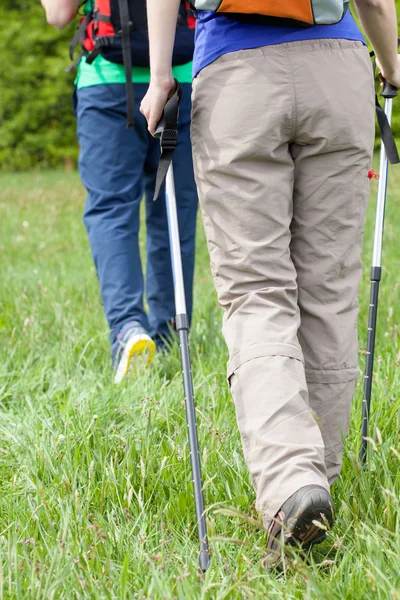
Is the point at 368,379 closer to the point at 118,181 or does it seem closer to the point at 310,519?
the point at 310,519

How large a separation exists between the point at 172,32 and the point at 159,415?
4.07ft

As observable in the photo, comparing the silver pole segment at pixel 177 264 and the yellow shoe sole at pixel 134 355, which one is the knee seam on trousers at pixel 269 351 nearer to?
the silver pole segment at pixel 177 264

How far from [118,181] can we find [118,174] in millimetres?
33

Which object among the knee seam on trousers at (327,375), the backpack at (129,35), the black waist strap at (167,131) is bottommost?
the knee seam on trousers at (327,375)

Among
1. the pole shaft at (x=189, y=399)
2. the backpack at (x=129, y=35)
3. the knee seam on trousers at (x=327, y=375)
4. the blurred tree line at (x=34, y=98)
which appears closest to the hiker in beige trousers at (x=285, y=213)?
the knee seam on trousers at (x=327, y=375)

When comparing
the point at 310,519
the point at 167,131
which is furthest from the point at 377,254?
the point at 310,519

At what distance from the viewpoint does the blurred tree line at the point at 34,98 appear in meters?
21.7

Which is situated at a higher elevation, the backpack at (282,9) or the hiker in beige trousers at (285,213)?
the backpack at (282,9)

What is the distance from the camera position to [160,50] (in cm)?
220

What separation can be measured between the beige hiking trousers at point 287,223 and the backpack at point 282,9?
2.7 inches

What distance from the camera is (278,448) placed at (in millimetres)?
1955

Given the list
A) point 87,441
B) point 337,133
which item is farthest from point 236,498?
point 337,133

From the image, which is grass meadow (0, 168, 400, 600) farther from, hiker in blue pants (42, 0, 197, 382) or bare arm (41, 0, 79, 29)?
bare arm (41, 0, 79, 29)

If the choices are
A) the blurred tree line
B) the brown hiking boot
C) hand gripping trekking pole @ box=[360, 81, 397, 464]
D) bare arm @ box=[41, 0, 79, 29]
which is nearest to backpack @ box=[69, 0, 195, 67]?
bare arm @ box=[41, 0, 79, 29]
